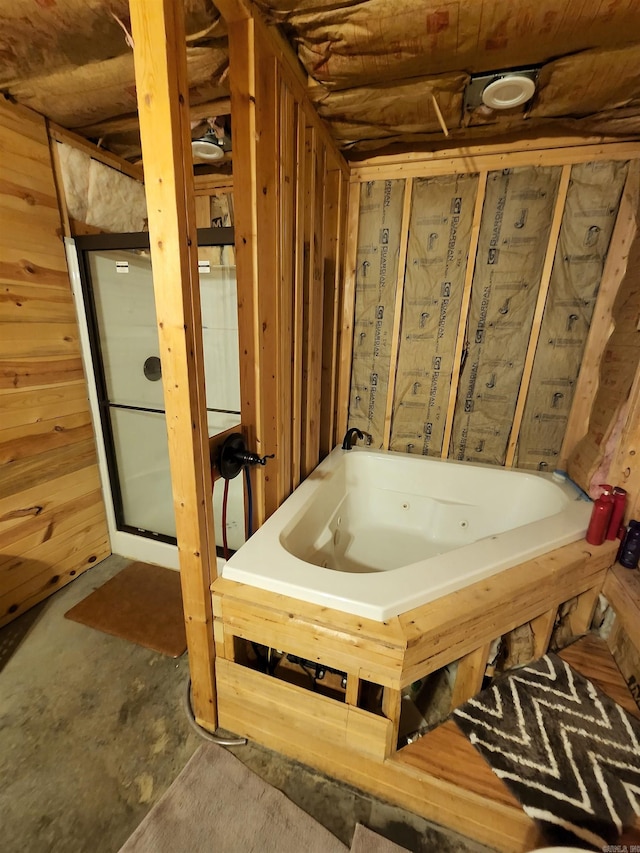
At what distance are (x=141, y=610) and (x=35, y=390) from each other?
47.4 inches

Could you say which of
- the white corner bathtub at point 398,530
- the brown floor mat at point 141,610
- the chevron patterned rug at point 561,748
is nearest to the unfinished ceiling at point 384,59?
the white corner bathtub at point 398,530

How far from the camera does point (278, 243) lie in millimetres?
1301

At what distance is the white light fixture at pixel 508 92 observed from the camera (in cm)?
126

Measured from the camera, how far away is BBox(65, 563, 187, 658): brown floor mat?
165cm

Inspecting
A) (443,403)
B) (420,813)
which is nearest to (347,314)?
(443,403)

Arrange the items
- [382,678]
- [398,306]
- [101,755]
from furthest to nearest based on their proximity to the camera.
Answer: [398,306] < [101,755] < [382,678]

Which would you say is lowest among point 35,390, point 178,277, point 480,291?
point 35,390

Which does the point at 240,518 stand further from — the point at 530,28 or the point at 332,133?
the point at 530,28

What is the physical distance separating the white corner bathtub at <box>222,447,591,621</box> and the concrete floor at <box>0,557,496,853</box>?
63 centimetres

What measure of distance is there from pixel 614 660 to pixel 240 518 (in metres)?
1.84

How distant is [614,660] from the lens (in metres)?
1.37

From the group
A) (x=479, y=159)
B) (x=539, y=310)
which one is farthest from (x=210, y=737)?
(x=479, y=159)

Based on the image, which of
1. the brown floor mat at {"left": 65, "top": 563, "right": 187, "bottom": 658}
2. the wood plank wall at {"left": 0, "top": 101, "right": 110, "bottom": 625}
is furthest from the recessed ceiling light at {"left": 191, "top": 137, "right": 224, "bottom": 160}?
the brown floor mat at {"left": 65, "top": 563, "right": 187, "bottom": 658}

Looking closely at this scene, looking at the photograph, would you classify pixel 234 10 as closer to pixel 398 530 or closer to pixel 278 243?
pixel 278 243
